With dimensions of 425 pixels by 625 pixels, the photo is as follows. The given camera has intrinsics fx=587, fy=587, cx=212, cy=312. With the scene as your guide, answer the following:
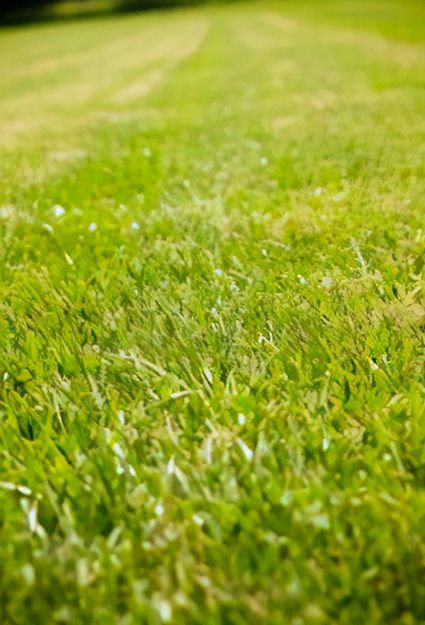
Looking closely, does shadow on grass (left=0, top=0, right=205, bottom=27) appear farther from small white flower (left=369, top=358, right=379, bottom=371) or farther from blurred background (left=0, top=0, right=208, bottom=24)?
small white flower (left=369, top=358, right=379, bottom=371)

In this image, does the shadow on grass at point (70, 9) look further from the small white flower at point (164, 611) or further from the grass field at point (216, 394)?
the small white flower at point (164, 611)

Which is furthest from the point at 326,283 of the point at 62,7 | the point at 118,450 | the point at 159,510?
the point at 62,7

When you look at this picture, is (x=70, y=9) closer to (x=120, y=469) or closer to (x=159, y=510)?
(x=120, y=469)

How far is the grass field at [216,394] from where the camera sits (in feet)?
4.80

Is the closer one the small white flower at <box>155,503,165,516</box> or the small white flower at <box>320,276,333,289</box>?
the small white flower at <box>155,503,165,516</box>

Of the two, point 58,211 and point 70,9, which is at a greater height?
point 58,211

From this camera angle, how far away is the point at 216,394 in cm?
214

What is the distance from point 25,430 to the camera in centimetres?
209

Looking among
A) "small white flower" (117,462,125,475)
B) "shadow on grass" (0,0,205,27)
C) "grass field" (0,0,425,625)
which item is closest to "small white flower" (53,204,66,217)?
"grass field" (0,0,425,625)

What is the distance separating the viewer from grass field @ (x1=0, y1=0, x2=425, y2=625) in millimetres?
1464

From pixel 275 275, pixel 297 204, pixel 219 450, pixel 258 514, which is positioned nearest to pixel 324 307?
pixel 275 275

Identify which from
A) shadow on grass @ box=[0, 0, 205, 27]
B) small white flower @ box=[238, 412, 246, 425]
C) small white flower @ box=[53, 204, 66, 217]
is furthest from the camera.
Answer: shadow on grass @ box=[0, 0, 205, 27]

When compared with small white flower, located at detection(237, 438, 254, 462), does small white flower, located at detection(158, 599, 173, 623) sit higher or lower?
lower

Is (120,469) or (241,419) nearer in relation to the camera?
(120,469)
